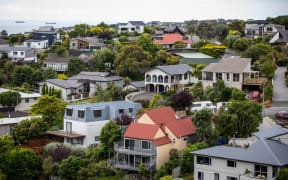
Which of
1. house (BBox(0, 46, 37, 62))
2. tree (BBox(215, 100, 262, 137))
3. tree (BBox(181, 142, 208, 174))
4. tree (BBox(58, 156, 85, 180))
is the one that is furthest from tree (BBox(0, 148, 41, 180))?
house (BBox(0, 46, 37, 62))

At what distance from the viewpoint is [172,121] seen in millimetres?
27688

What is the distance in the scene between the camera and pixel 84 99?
1741 inches

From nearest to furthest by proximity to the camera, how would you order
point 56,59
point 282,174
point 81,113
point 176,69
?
1. point 282,174
2. point 81,113
3. point 176,69
4. point 56,59

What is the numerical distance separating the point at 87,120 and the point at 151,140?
19.6 feet

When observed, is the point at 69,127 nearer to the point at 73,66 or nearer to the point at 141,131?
the point at 141,131

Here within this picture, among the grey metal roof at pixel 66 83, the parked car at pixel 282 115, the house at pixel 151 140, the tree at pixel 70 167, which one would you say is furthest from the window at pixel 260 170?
the grey metal roof at pixel 66 83

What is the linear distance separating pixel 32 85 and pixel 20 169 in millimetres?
23124

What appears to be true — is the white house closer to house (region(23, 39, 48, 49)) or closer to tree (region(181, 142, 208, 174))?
tree (region(181, 142, 208, 174))

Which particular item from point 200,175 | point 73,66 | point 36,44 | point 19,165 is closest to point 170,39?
point 73,66

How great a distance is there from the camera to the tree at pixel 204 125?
26438 mm

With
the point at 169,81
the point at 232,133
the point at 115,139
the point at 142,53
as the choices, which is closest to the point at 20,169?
the point at 115,139

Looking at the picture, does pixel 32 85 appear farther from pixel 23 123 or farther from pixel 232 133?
pixel 232 133

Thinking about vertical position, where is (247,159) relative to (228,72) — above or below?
below

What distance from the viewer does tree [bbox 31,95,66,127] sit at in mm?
34375
